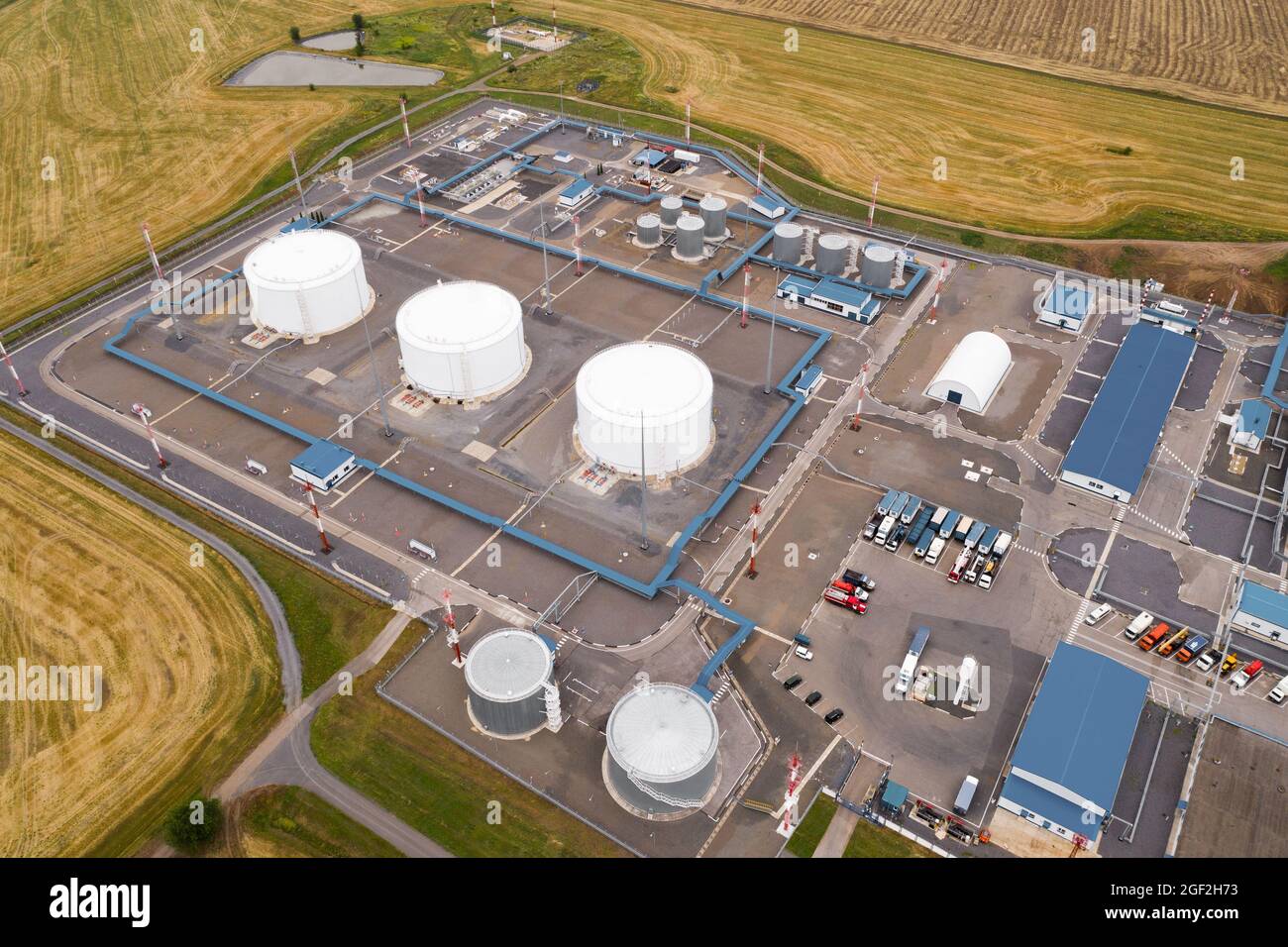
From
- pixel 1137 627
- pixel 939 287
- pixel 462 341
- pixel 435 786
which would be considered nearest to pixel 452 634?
pixel 435 786

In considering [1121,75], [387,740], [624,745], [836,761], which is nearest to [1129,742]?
[836,761]

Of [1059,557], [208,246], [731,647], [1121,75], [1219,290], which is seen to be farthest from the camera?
[1121,75]

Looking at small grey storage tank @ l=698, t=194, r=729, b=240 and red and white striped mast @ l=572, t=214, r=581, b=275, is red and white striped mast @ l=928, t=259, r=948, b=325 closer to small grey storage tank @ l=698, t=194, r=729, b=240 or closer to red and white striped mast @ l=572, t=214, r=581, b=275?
small grey storage tank @ l=698, t=194, r=729, b=240

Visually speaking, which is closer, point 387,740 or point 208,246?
point 387,740

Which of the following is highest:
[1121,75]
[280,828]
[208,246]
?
[1121,75]

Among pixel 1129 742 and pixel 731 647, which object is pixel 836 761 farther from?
pixel 1129 742

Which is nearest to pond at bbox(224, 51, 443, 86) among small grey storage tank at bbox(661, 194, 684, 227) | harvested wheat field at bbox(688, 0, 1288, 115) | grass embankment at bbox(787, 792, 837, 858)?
small grey storage tank at bbox(661, 194, 684, 227)
